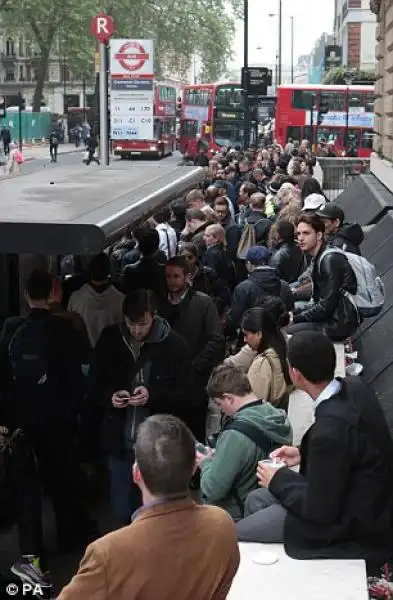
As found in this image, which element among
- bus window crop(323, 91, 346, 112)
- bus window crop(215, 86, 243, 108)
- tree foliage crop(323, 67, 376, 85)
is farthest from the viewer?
bus window crop(215, 86, 243, 108)

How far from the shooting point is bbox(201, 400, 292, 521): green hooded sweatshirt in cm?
463

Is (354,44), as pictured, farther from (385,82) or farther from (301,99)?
(385,82)

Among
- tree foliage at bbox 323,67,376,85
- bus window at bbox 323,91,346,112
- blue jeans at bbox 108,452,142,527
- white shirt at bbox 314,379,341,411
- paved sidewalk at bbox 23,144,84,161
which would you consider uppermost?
tree foliage at bbox 323,67,376,85

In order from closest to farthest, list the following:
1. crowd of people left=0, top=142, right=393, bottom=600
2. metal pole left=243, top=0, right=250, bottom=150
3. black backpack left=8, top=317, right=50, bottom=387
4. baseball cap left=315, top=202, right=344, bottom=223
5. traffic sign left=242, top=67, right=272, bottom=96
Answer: crowd of people left=0, top=142, right=393, bottom=600, black backpack left=8, top=317, right=50, bottom=387, baseball cap left=315, top=202, right=344, bottom=223, metal pole left=243, top=0, right=250, bottom=150, traffic sign left=242, top=67, right=272, bottom=96

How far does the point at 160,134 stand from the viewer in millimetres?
51438

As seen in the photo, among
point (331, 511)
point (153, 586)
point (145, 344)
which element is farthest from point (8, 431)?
point (153, 586)

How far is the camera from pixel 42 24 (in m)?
69.8

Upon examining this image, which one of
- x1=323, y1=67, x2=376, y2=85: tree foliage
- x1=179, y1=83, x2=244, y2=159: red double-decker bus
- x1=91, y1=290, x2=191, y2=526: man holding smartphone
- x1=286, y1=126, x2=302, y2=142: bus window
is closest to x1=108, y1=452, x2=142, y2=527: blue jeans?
x1=91, y1=290, x2=191, y2=526: man holding smartphone

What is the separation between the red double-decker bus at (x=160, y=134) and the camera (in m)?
49.1

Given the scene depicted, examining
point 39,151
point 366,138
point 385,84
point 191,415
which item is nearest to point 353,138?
point 366,138

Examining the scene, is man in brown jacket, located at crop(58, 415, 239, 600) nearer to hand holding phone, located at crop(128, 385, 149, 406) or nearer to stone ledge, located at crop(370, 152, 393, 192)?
hand holding phone, located at crop(128, 385, 149, 406)

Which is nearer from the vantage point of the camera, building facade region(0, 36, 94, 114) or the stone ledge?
the stone ledge

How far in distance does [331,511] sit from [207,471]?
782 mm

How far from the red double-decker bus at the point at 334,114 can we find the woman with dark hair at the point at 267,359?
35.3 metres
